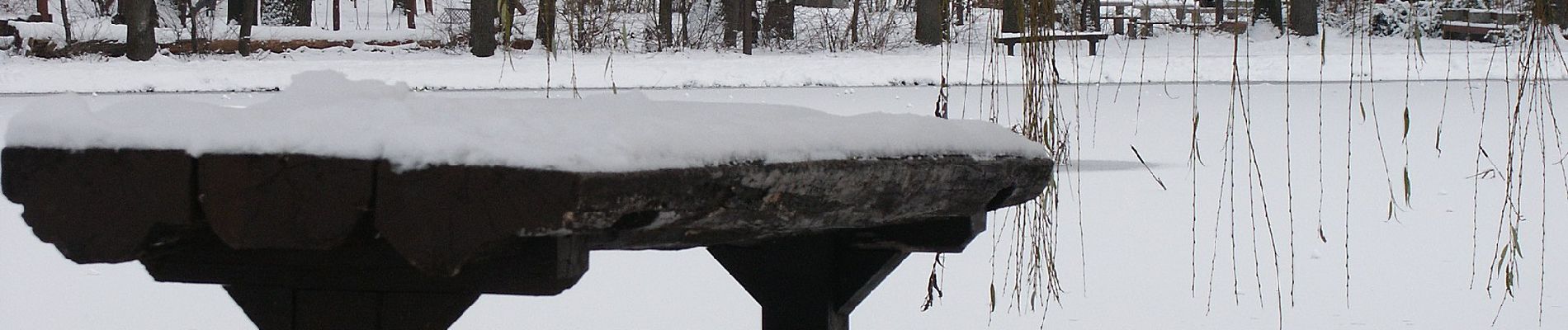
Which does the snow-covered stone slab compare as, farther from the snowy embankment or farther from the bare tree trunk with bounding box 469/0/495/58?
the bare tree trunk with bounding box 469/0/495/58

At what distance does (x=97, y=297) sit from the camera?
3.49m

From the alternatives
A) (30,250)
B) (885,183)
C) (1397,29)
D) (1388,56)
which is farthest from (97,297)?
(1397,29)

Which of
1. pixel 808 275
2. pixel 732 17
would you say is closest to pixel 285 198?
pixel 808 275

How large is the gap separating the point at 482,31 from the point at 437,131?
13.7 metres

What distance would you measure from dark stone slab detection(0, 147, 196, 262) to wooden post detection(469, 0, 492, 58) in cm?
1271

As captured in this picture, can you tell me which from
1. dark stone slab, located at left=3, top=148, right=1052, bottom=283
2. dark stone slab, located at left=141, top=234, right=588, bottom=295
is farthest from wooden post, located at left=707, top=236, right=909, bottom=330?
dark stone slab, located at left=141, top=234, right=588, bottom=295

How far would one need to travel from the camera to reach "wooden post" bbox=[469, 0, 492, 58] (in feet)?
46.5

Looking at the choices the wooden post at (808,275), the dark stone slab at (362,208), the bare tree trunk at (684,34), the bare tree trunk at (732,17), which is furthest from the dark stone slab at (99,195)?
the bare tree trunk at (732,17)

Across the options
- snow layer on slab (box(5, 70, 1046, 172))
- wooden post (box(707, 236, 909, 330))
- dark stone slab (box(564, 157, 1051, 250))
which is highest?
snow layer on slab (box(5, 70, 1046, 172))

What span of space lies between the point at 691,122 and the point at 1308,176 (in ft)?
14.5

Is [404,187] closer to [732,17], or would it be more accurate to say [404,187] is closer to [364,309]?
[364,309]

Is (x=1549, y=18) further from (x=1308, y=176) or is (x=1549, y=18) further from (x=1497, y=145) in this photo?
(x=1497, y=145)

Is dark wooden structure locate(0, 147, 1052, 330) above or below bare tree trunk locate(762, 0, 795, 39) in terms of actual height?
below

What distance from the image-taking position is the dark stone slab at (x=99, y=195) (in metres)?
1.16
